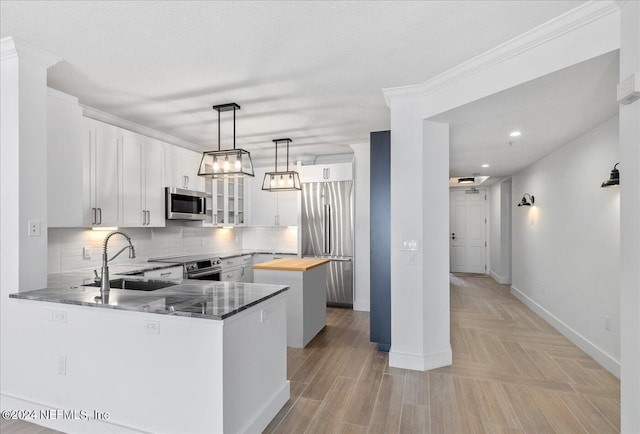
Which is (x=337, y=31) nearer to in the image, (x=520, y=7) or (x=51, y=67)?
(x=520, y=7)

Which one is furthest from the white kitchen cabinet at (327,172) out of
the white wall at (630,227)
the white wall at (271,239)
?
the white wall at (630,227)

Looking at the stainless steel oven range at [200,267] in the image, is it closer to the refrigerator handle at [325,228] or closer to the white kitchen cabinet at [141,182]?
the white kitchen cabinet at [141,182]

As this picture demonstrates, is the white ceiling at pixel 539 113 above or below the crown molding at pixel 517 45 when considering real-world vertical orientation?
below

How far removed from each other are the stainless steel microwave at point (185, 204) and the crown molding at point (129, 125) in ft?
2.80

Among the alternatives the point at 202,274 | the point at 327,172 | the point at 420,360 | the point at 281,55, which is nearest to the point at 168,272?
the point at 202,274

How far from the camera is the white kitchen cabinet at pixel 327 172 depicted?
5.48 meters

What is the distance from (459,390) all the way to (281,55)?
3087 millimetres

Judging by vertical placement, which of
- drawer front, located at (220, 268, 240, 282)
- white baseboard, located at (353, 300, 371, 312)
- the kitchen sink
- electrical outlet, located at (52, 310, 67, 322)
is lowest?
white baseboard, located at (353, 300, 371, 312)

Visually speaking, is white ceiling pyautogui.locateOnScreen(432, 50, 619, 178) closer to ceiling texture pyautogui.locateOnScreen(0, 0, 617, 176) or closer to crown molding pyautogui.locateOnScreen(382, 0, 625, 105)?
ceiling texture pyautogui.locateOnScreen(0, 0, 617, 176)

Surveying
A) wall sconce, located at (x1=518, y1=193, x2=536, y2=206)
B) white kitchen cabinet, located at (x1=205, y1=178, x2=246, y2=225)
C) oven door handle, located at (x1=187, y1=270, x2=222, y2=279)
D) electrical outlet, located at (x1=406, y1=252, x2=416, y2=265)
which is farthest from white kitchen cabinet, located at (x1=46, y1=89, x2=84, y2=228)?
wall sconce, located at (x1=518, y1=193, x2=536, y2=206)

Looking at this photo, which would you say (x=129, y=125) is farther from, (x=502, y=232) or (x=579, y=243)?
(x=502, y=232)

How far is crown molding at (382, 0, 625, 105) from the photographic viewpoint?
75.5 inches

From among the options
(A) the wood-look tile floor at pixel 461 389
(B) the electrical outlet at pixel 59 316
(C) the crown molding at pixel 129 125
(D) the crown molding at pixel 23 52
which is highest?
(D) the crown molding at pixel 23 52

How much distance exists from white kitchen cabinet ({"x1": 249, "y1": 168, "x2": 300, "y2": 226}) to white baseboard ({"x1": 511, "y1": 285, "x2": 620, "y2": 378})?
4.12 metres
